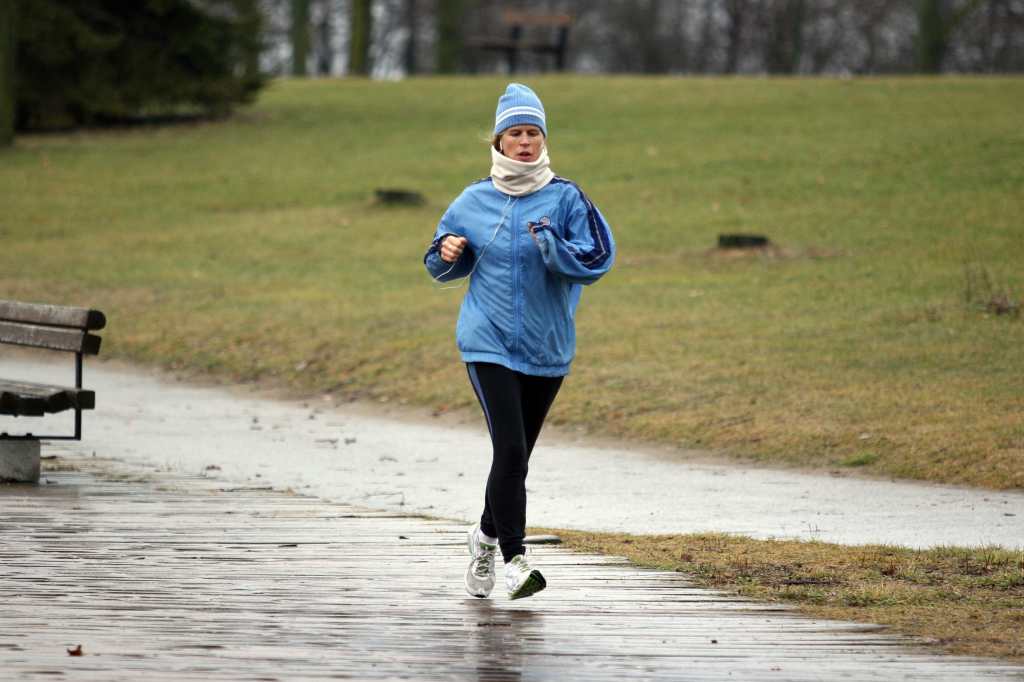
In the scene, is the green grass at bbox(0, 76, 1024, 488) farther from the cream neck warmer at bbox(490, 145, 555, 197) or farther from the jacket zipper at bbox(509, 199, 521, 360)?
the jacket zipper at bbox(509, 199, 521, 360)

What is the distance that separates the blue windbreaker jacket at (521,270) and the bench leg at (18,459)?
3942 millimetres

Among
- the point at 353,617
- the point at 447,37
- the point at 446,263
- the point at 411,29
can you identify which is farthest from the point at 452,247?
the point at 411,29

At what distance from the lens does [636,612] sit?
5871mm

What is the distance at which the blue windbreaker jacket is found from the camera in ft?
19.5

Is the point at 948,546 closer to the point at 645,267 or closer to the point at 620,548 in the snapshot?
the point at 620,548

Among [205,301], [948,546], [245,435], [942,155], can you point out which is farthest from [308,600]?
[942,155]

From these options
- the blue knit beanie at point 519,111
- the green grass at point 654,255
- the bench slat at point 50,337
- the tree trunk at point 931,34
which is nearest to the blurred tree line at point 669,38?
the tree trunk at point 931,34

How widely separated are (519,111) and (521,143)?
14 centimetres

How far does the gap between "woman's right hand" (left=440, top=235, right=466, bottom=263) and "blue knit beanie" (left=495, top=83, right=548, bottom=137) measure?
0.48 m

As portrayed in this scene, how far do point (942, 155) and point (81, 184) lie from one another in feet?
51.5

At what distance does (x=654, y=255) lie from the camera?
66.3 ft

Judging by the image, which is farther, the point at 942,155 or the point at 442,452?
the point at 942,155

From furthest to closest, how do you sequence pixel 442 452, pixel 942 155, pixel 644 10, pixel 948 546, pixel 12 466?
pixel 644 10, pixel 942 155, pixel 442 452, pixel 12 466, pixel 948 546

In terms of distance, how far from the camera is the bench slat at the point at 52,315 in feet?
30.6
